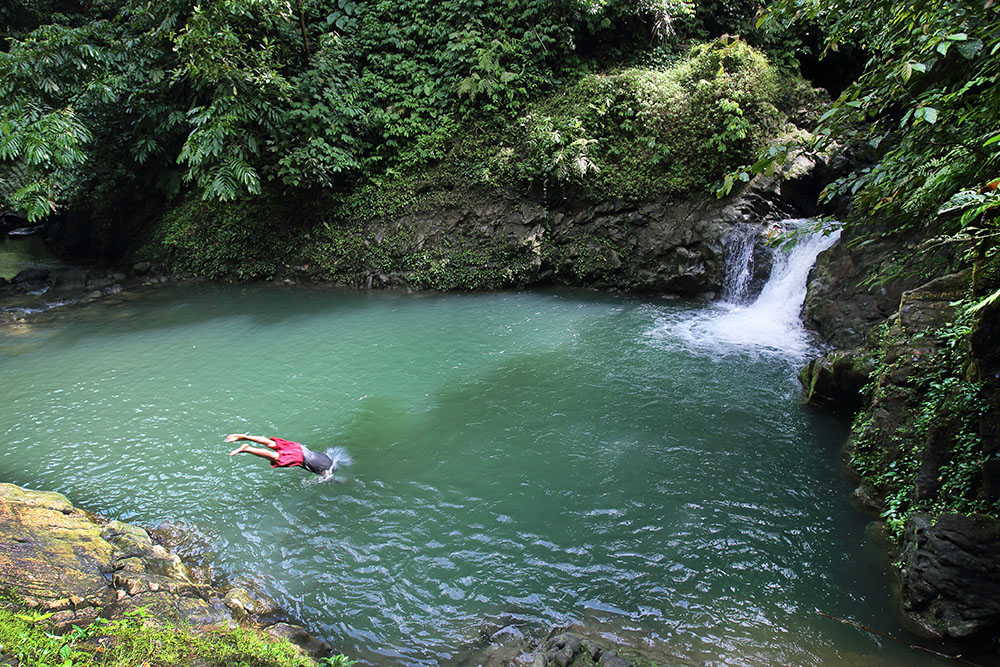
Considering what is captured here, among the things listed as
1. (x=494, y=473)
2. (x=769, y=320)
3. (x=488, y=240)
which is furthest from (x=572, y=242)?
Answer: (x=494, y=473)

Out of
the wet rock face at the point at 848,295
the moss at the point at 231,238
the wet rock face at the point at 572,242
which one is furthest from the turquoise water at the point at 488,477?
the moss at the point at 231,238

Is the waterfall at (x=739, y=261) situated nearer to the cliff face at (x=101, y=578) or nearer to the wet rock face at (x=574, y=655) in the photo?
the wet rock face at (x=574, y=655)

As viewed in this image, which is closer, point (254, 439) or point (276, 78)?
point (254, 439)

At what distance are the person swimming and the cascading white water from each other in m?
6.17

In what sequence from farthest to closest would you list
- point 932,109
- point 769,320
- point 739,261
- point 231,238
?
1. point 231,238
2. point 739,261
3. point 769,320
4. point 932,109

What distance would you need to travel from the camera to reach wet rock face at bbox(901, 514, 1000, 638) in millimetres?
3369

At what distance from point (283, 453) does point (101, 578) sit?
1688 mm

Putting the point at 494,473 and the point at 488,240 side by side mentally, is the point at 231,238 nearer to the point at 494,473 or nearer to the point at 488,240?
the point at 488,240

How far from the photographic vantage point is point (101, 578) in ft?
12.0

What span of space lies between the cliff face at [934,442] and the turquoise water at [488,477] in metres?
0.32

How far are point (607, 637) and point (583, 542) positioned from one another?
0.95 metres

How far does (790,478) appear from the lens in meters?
5.31

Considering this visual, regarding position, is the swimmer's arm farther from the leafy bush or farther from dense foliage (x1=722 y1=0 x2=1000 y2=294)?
the leafy bush

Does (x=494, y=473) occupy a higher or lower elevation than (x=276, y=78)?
lower
